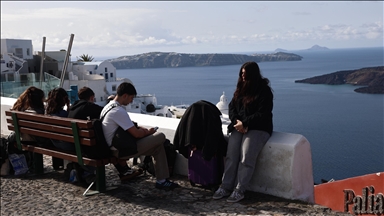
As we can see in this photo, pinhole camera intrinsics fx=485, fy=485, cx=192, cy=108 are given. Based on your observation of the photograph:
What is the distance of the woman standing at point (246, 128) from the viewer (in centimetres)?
449

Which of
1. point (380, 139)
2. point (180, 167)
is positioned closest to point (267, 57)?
point (380, 139)

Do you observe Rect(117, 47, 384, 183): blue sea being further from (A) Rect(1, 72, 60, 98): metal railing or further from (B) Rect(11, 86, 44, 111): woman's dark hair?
(B) Rect(11, 86, 44, 111): woman's dark hair

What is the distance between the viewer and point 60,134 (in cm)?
512

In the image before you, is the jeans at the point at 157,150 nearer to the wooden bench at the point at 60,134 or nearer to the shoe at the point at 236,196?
the wooden bench at the point at 60,134

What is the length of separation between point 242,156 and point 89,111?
176 centimetres

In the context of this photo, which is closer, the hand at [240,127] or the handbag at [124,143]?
the hand at [240,127]

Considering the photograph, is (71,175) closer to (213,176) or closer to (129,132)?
(129,132)

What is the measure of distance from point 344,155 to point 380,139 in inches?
137

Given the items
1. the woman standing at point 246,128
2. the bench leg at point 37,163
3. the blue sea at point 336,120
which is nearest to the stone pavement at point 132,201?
the woman standing at point 246,128

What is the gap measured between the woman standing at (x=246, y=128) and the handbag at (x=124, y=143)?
0.92m

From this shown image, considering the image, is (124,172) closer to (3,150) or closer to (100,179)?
(100,179)

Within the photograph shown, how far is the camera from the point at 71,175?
547 centimetres

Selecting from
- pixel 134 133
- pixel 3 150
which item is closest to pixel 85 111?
pixel 134 133

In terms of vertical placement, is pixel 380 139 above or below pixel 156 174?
below
